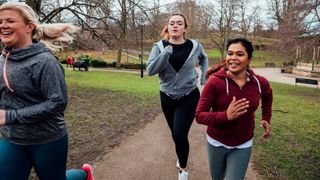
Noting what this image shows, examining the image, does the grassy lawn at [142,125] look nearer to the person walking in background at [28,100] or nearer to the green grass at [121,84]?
the person walking in background at [28,100]

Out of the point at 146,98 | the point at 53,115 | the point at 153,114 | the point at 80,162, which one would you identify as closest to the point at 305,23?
the point at 146,98

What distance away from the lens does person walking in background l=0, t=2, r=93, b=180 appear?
2510 mm

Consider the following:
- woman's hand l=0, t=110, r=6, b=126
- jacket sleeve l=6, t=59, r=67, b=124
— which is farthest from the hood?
woman's hand l=0, t=110, r=6, b=126

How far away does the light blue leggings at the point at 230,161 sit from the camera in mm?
3238

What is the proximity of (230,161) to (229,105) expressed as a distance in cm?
58

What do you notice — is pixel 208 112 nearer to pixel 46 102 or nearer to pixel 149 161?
pixel 46 102

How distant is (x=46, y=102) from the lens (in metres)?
2.54

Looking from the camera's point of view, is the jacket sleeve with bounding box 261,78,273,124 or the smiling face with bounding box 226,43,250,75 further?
the jacket sleeve with bounding box 261,78,273,124

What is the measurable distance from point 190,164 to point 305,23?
20.8m

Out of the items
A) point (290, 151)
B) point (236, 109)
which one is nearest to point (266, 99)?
point (236, 109)

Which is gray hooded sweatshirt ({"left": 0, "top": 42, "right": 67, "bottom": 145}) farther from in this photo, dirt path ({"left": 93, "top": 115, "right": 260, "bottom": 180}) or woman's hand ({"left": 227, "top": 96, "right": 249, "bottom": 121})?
dirt path ({"left": 93, "top": 115, "right": 260, "bottom": 180})

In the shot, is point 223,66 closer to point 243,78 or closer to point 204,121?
point 243,78

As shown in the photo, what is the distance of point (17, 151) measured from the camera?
2.66 metres

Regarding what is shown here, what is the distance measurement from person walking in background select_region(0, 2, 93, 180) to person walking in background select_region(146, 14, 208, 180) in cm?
190
